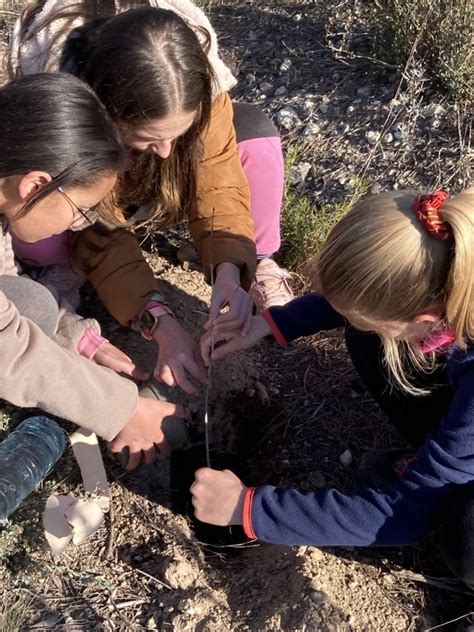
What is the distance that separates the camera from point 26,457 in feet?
6.43

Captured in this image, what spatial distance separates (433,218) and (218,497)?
2.76 feet

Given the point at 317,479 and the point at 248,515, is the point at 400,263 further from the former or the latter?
the point at 317,479

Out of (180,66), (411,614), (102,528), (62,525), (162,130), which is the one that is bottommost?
(411,614)

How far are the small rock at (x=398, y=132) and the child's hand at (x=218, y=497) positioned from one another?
1.92 meters

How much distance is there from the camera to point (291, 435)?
7.71 ft

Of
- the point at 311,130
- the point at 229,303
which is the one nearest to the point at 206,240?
the point at 229,303

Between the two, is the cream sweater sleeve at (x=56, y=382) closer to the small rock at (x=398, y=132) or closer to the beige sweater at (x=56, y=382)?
the beige sweater at (x=56, y=382)

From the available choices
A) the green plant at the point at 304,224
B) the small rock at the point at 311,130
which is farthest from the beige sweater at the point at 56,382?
the small rock at the point at 311,130

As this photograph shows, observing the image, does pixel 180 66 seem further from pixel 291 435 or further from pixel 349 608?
pixel 349 608

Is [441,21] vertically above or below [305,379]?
above

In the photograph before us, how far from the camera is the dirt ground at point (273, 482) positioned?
1812 mm

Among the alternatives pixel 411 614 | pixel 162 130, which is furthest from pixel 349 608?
pixel 162 130

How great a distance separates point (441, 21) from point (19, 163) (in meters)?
2.26

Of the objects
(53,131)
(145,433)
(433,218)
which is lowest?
(145,433)
